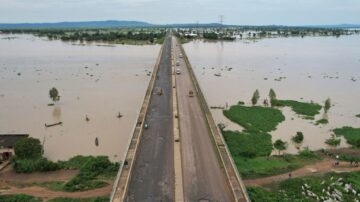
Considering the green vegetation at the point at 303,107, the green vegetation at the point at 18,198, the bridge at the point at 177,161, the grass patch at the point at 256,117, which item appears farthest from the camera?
the green vegetation at the point at 303,107

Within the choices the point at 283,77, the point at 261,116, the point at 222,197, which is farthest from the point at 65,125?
the point at 283,77

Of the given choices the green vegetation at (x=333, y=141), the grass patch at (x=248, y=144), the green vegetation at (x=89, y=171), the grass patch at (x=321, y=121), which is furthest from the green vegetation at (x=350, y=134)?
the green vegetation at (x=89, y=171)

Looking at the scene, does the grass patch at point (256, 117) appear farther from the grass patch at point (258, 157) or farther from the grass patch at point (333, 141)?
the grass patch at point (333, 141)

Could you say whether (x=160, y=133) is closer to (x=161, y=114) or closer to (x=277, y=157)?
(x=161, y=114)

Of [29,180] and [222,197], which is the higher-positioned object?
[222,197]

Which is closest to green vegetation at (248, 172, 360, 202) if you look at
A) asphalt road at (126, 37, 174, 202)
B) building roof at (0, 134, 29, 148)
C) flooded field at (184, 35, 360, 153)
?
asphalt road at (126, 37, 174, 202)

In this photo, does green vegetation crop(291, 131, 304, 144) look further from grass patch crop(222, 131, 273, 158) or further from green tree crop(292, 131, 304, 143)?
grass patch crop(222, 131, 273, 158)
